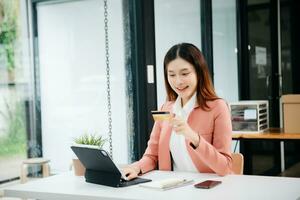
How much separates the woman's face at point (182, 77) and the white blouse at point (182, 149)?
6 cm

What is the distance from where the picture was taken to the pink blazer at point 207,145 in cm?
210

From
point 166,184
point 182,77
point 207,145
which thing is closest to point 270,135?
point 182,77

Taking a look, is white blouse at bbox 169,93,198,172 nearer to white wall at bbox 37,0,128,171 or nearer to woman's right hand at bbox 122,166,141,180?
woman's right hand at bbox 122,166,141,180

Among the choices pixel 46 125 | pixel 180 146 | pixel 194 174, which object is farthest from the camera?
pixel 46 125

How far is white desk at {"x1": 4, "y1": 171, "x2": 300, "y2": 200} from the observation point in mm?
1696

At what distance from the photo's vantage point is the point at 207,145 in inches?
81.5

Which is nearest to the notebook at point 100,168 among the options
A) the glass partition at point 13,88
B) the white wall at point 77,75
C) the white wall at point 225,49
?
the glass partition at point 13,88

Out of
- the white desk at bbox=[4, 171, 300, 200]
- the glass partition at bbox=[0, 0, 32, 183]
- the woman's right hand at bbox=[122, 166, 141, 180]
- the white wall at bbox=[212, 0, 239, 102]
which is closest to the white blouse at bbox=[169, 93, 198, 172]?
the white desk at bbox=[4, 171, 300, 200]

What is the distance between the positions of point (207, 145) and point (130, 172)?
15.2 inches

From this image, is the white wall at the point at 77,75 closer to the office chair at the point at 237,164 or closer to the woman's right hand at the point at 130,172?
the woman's right hand at the point at 130,172

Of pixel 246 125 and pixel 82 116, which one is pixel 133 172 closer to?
pixel 82 116

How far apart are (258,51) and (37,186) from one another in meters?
3.84

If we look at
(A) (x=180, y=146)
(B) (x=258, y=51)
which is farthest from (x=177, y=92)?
(B) (x=258, y=51)

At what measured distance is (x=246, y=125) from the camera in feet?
14.0
